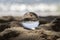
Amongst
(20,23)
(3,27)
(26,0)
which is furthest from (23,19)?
(26,0)

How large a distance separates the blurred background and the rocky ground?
96 millimetres

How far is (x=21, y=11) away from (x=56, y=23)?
15.5 inches

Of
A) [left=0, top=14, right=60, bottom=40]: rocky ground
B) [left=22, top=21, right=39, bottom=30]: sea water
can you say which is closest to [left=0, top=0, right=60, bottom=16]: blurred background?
[left=0, top=14, right=60, bottom=40]: rocky ground

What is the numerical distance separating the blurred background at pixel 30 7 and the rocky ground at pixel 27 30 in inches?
3.8

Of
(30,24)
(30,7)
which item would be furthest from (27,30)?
(30,7)

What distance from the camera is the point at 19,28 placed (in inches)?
50.3

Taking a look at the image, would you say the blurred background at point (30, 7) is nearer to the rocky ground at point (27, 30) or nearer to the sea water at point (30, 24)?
the rocky ground at point (27, 30)

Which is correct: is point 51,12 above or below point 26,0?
below

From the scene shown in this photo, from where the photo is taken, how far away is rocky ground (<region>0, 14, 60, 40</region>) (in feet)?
3.83

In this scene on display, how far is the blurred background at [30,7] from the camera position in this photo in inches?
61.6

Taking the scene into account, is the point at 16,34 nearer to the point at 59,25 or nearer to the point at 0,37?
the point at 0,37

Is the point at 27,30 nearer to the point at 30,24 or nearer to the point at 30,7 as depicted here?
the point at 30,24

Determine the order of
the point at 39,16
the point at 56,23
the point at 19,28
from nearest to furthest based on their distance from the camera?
the point at 19,28
the point at 56,23
the point at 39,16

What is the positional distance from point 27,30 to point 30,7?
0.39 m
